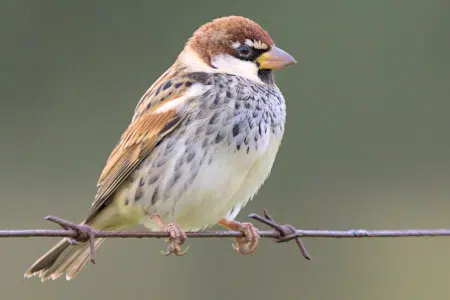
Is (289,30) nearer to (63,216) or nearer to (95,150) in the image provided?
(95,150)

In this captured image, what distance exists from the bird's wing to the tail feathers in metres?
0.19

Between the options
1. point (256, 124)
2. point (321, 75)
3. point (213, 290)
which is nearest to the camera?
point (256, 124)

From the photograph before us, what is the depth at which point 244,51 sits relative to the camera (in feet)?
17.4

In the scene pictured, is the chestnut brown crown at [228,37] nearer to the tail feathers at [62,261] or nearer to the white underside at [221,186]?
the white underside at [221,186]

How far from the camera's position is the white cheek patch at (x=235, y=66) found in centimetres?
525

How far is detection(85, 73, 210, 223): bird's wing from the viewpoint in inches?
200

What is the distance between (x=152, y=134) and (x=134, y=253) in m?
4.04

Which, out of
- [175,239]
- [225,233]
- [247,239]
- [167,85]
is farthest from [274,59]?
[225,233]

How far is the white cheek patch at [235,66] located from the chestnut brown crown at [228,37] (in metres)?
0.02

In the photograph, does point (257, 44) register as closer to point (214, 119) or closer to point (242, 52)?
point (242, 52)

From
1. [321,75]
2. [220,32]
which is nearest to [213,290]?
[321,75]

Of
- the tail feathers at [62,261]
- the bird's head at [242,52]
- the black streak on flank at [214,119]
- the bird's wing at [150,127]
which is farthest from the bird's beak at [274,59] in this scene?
the tail feathers at [62,261]

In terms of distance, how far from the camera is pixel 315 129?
9922mm

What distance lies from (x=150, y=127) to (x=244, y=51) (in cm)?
47
